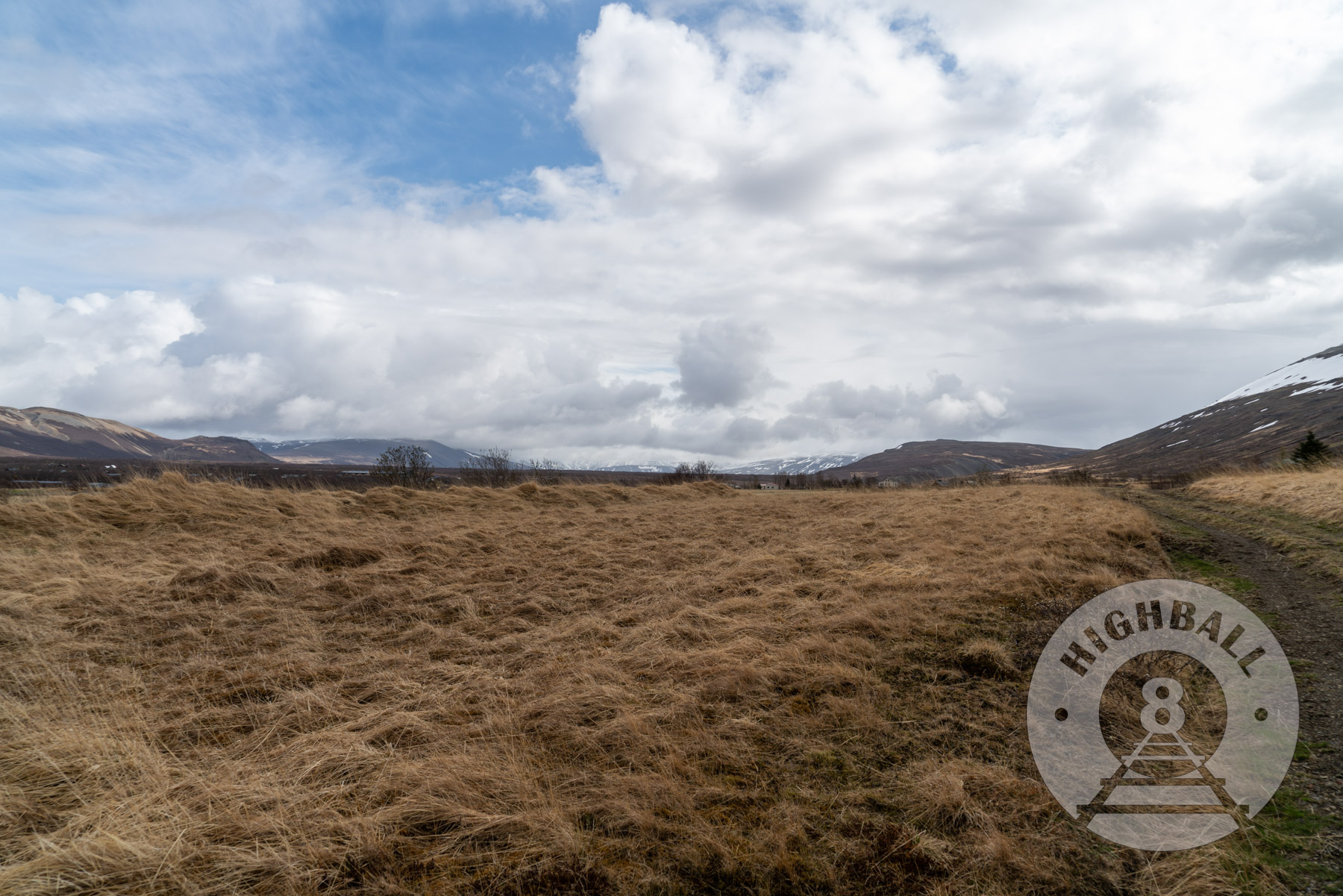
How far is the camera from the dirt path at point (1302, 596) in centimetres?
372

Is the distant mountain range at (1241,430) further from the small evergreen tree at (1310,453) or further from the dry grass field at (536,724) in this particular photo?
the dry grass field at (536,724)

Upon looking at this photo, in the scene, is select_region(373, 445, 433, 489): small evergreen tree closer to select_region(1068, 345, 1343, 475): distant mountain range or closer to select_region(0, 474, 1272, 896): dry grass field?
select_region(0, 474, 1272, 896): dry grass field

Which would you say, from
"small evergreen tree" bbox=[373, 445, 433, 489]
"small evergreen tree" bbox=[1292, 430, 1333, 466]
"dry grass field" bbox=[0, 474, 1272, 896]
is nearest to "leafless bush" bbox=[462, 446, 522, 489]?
"small evergreen tree" bbox=[373, 445, 433, 489]

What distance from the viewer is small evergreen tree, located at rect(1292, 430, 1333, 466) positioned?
26.1 m

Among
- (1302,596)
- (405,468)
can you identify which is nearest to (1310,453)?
(1302,596)

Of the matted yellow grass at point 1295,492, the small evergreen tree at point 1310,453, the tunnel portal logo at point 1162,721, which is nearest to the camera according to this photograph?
the tunnel portal logo at point 1162,721

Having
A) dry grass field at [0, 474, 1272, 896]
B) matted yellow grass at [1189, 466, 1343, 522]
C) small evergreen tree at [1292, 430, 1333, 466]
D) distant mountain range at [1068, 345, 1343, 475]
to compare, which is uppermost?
distant mountain range at [1068, 345, 1343, 475]

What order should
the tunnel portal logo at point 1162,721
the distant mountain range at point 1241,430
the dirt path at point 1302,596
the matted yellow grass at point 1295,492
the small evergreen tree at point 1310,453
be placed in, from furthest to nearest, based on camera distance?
the distant mountain range at point 1241,430, the small evergreen tree at point 1310,453, the matted yellow grass at point 1295,492, the dirt path at point 1302,596, the tunnel portal logo at point 1162,721

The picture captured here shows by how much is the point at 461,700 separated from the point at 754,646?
2.96m

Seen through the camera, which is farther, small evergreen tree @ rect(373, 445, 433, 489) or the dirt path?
small evergreen tree @ rect(373, 445, 433, 489)

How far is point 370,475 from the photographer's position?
32.6 metres

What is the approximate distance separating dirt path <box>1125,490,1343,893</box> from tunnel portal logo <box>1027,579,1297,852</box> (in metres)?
0.15

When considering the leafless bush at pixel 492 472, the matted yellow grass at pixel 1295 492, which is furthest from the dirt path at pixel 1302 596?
the leafless bush at pixel 492 472

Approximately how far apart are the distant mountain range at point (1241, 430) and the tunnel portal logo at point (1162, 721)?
416ft
